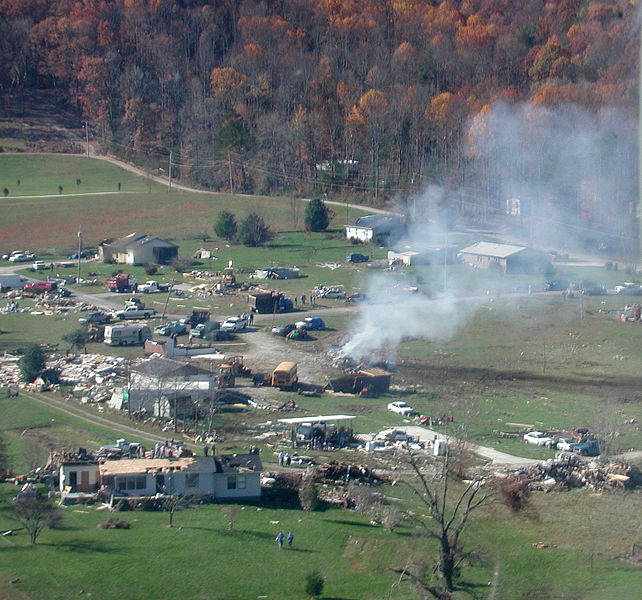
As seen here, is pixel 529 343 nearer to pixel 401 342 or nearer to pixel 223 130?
pixel 401 342

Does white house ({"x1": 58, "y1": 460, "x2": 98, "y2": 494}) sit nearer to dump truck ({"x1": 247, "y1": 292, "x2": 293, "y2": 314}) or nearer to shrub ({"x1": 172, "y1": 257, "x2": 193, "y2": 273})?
dump truck ({"x1": 247, "y1": 292, "x2": 293, "y2": 314})

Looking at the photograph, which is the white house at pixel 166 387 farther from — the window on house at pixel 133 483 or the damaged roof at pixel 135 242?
the damaged roof at pixel 135 242

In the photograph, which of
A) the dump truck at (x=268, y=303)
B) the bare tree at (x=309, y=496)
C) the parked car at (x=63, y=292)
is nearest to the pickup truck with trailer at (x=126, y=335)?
the dump truck at (x=268, y=303)

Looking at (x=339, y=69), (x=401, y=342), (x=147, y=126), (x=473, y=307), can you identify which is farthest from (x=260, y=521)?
(x=339, y=69)

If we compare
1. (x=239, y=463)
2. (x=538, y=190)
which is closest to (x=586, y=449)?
(x=239, y=463)

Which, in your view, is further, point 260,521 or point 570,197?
point 570,197

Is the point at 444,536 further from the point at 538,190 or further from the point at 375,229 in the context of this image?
the point at 375,229
